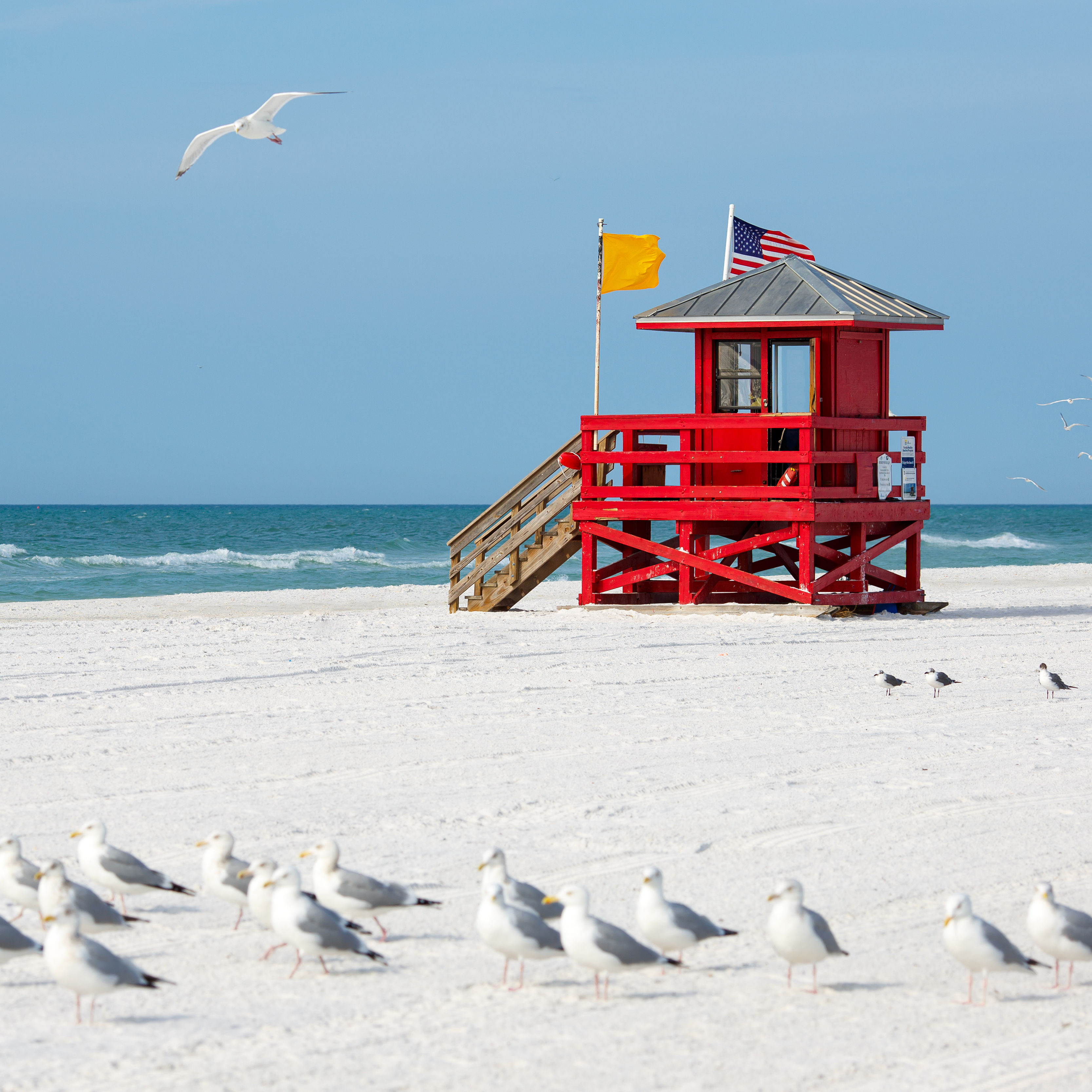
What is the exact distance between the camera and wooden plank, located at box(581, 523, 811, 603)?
62.7 ft

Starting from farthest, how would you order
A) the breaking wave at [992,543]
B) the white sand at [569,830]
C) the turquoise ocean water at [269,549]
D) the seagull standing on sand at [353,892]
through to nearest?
the breaking wave at [992,543]
the turquoise ocean water at [269,549]
the seagull standing on sand at [353,892]
the white sand at [569,830]

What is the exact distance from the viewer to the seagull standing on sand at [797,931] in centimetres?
545

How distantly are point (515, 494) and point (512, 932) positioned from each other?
15.9 m

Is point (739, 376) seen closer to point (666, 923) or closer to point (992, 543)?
point (666, 923)

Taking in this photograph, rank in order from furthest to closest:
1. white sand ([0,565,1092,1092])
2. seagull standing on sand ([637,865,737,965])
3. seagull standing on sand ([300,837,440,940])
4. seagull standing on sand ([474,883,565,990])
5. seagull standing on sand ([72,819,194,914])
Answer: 1. seagull standing on sand ([72,819,194,914])
2. seagull standing on sand ([300,837,440,940])
3. seagull standing on sand ([637,865,737,965])
4. seagull standing on sand ([474,883,565,990])
5. white sand ([0,565,1092,1092])

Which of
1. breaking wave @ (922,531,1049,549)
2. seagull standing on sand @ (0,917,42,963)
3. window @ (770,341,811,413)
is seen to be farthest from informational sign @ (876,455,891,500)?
breaking wave @ (922,531,1049,549)

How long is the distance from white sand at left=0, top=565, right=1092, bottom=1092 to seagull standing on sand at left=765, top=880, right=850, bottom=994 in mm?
180

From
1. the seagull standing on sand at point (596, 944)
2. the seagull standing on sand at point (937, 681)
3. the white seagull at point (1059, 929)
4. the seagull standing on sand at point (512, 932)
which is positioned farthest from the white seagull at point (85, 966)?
the seagull standing on sand at point (937, 681)

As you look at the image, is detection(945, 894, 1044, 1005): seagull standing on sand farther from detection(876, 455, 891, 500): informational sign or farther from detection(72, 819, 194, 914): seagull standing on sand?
detection(876, 455, 891, 500): informational sign

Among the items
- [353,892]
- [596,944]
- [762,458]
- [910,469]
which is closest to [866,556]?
[910,469]

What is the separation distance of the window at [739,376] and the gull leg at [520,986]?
14456mm

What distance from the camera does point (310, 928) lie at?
219 inches

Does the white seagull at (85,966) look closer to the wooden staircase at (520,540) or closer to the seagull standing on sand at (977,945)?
the seagull standing on sand at (977,945)

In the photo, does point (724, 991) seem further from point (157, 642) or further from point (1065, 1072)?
point (157, 642)
